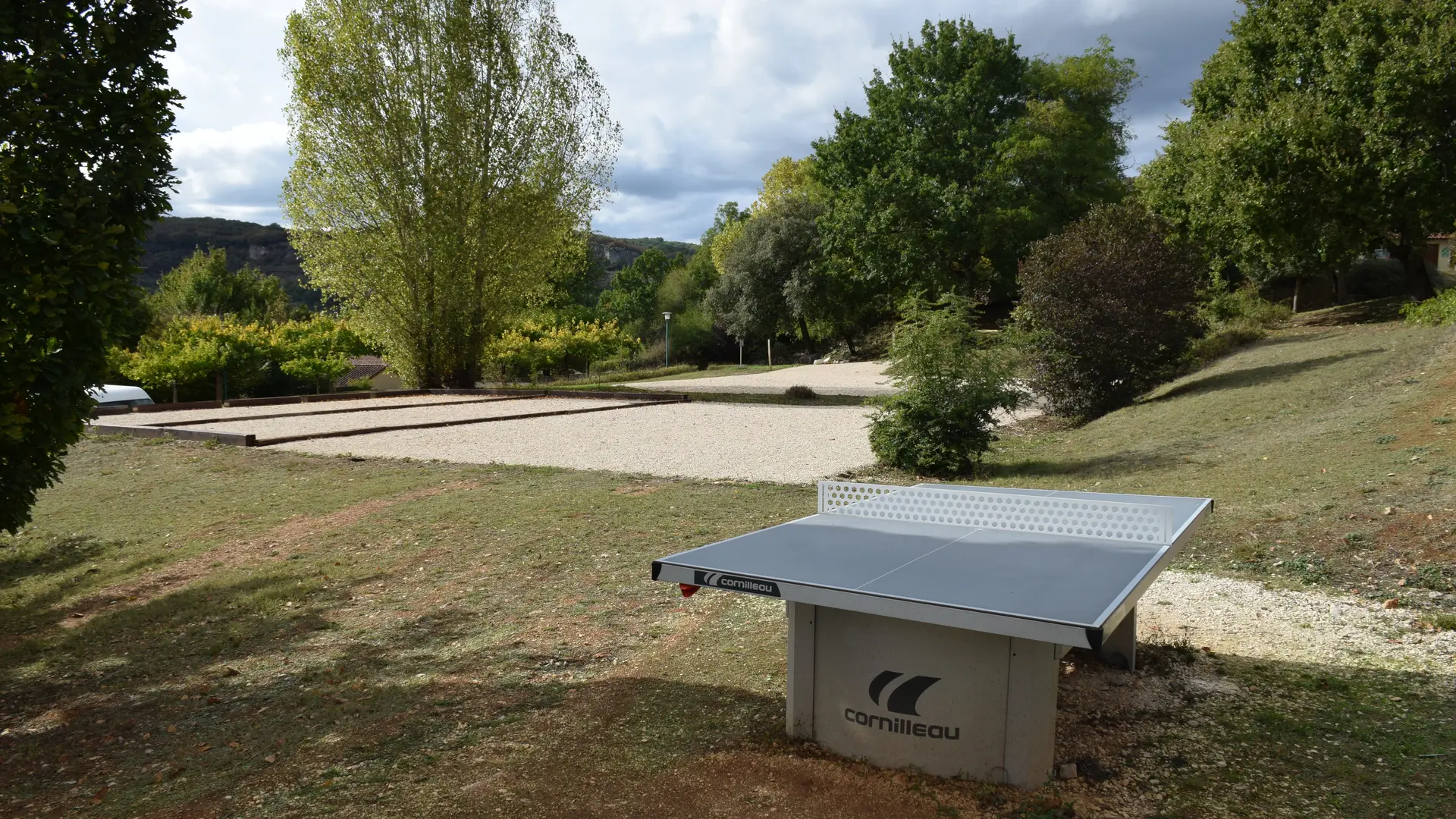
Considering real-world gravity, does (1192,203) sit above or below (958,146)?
below

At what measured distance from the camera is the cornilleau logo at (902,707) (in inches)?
133

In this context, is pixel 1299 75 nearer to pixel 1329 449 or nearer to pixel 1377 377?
pixel 1377 377

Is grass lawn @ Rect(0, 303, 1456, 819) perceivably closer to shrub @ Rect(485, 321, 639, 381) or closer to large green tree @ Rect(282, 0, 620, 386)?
large green tree @ Rect(282, 0, 620, 386)

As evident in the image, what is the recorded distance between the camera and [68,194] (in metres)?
4.70

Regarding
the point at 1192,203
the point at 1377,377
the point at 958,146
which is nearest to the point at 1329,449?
the point at 1377,377

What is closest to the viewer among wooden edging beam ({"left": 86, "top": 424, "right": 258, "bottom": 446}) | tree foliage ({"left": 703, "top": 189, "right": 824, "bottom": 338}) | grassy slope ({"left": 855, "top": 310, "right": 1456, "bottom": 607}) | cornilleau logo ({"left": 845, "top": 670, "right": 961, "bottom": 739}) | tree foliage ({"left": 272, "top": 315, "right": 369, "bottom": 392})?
cornilleau logo ({"left": 845, "top": 670, "right": 961, "bottom": 739})

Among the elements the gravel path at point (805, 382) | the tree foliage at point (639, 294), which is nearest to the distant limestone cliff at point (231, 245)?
the tree foliage at point (639, 294)

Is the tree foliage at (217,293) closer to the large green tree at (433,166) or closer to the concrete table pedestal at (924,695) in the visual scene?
the large green tree at (433,166)

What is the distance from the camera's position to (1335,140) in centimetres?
1888

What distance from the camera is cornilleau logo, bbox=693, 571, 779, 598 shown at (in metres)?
3.21

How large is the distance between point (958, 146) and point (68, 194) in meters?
33.9

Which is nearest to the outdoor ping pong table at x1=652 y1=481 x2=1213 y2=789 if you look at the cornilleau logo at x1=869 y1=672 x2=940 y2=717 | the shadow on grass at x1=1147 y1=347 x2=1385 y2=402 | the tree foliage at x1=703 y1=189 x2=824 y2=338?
the cornilleau logo at x1=869 y1=672 x2=940 y2=717

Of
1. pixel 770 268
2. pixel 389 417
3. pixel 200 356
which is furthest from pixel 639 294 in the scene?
pixel 389 417

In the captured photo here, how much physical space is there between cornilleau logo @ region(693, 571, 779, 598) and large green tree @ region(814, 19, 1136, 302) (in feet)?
100
